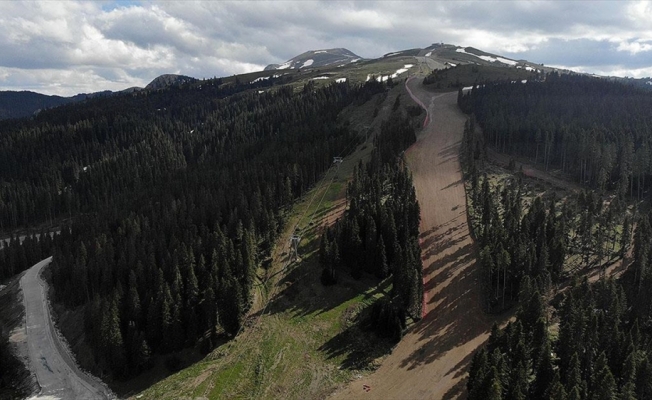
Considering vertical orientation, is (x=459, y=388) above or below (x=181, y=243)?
below

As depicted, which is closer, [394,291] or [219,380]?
[219,380]

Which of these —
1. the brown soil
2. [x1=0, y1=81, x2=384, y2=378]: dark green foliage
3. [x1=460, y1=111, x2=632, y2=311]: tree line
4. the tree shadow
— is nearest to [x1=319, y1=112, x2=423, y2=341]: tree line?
the tree shadow

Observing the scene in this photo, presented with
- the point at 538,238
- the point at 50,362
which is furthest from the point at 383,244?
the point at 50,362

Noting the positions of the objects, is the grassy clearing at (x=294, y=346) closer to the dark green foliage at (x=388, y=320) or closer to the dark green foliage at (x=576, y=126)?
the dark green foliage at (x=388, y=320)

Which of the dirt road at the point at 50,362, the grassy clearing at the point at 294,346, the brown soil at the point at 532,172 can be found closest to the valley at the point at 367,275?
the grassy clearing at the point at 294,346

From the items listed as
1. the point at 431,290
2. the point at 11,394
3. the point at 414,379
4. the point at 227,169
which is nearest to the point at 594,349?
the point at 414,379

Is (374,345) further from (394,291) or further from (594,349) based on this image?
(594,349)

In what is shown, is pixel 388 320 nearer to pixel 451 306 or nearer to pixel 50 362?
pixel 451 306
